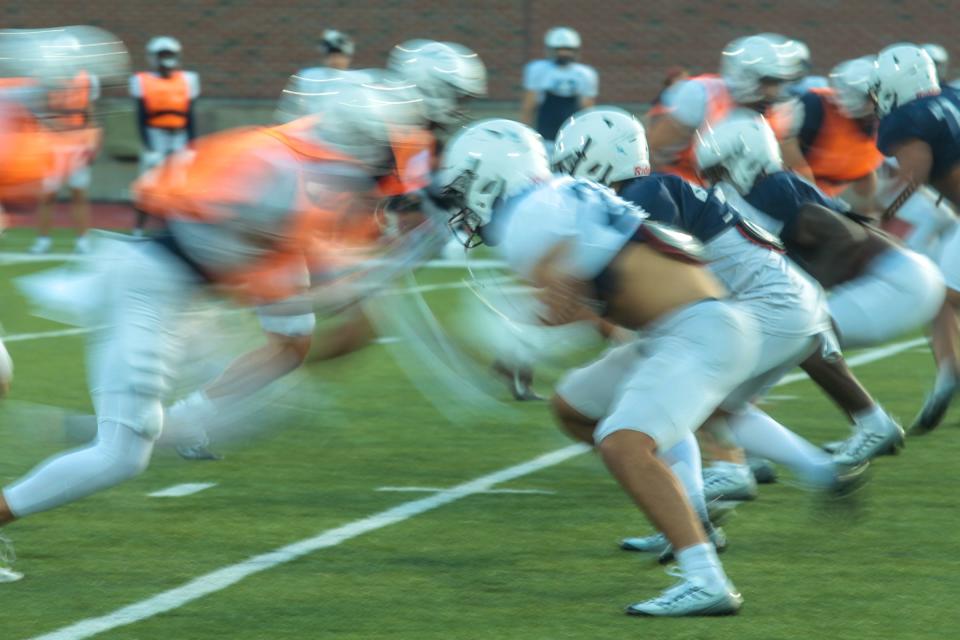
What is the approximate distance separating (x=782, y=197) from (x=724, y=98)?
5.39ft

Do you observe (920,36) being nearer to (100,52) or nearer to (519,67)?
(519,67)

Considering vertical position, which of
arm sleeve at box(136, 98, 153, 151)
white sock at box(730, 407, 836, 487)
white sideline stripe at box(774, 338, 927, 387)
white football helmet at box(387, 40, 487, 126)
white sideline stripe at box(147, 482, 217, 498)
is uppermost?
white football helmet at box(387, 40, 487, 126)

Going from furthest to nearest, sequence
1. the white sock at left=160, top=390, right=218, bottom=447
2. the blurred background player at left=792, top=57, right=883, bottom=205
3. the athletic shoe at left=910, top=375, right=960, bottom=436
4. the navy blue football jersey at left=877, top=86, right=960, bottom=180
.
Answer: the blurred background player at left=792, top=57, right=883, bottom=205 < the athletic shoe at left=910, top=375, right=960, bottom=436 < the navy blue football jersey at left=877, top=86, right=960, bottom=180 < the white sock at left=160, top=390, right=218, bottom=447

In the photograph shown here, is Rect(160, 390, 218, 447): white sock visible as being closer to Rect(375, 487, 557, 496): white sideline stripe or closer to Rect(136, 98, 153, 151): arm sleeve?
Rect(375, 487, 557, 496): white sideline stripe

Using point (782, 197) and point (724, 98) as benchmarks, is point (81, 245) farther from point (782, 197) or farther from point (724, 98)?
point (782, 197)

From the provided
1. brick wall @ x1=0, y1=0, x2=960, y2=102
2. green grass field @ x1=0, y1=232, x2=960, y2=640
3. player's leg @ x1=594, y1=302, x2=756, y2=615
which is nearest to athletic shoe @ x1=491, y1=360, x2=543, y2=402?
green grass field @ x1=0, y1=232, x2=960, y2=640

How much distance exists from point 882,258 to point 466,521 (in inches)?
79.9

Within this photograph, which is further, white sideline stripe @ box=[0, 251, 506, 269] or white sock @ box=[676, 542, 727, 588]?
white sideline stripe @ box=[0, 251, 506, 269]

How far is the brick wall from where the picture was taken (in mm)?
21984

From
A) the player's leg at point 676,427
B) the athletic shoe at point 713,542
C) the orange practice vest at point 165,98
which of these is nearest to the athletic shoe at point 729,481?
the athletic shoe at point 713,542

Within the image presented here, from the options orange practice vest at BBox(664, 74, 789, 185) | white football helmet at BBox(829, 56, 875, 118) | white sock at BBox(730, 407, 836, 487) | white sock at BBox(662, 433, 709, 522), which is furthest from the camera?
white football helmet at BBox(829, 56, 875, 118)

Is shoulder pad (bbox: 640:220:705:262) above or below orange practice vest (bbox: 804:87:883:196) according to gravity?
above

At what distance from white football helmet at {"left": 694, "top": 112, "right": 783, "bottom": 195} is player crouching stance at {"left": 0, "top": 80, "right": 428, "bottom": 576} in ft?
5.54

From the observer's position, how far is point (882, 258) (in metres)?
7.26
